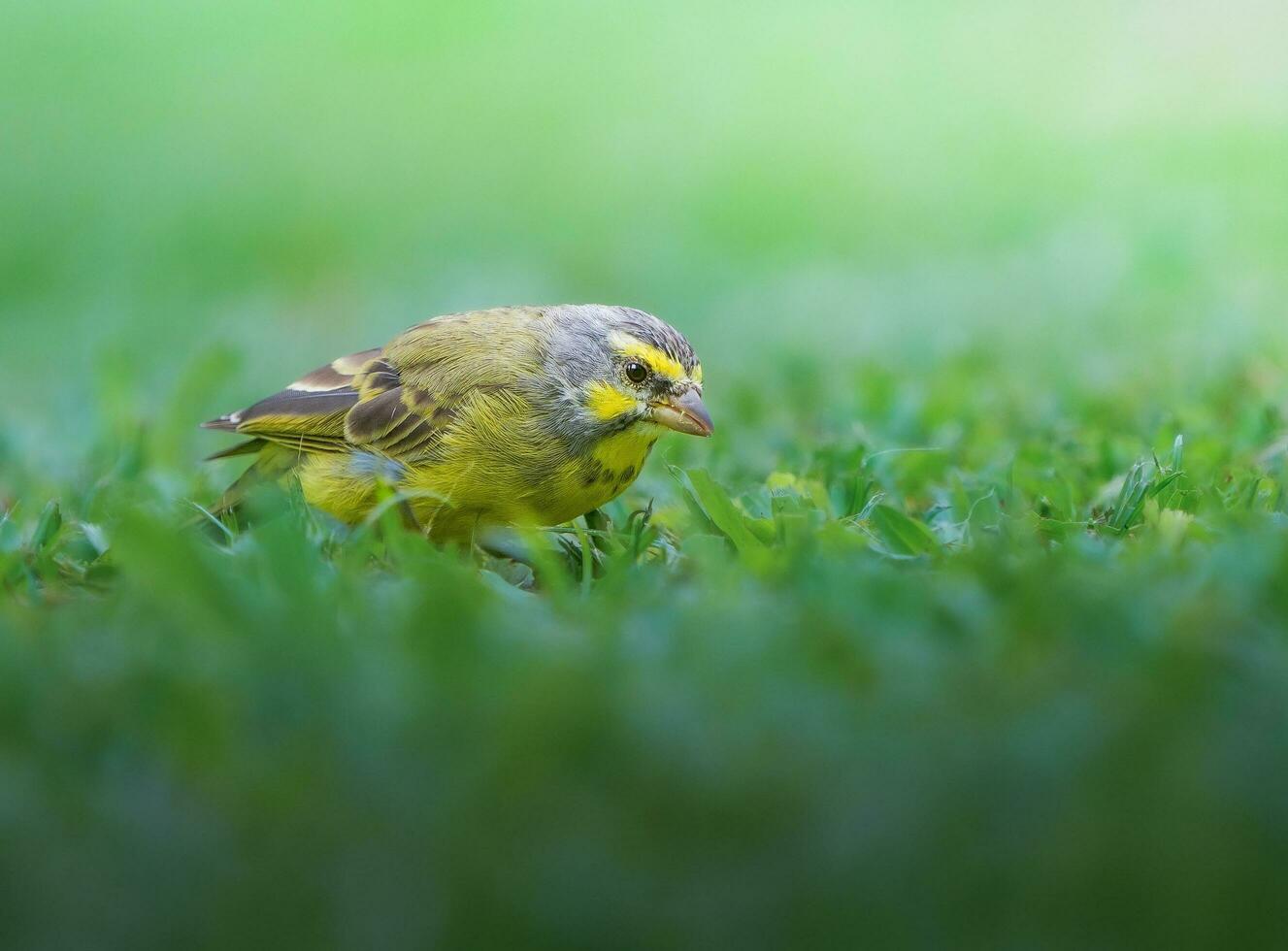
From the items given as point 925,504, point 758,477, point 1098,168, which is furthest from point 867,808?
point 1098,168

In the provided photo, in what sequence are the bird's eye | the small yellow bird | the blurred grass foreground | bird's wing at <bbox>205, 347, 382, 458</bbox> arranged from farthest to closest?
bird's wing at <bbox>205, 347, 382, 458</bbox> < the bird's eye < the small yellow bird < the blurred grass foreground

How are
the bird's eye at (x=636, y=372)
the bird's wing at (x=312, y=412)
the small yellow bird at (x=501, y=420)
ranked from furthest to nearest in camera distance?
the bird's wing at (x=312, y=412)
the bird's eye at (x=636, y=372)
the small yellow bird at (x=501, y=420)

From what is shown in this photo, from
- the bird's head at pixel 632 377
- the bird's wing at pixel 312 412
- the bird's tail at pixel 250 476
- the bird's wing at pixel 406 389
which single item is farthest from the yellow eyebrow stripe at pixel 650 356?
the bird's tail at pixel 250 476

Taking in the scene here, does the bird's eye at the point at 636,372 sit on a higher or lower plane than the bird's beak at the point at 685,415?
higher

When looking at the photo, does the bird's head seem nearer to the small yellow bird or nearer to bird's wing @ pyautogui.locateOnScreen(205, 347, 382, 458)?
the small yellow bird

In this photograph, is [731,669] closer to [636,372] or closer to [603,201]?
[636,372]

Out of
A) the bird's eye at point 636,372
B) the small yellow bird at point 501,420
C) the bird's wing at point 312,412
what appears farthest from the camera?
the bird's wing at point 312,412

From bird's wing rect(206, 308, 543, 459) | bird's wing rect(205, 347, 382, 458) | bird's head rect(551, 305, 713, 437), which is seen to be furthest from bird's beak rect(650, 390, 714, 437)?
bird's wing rect(205, 347, 382, 458)

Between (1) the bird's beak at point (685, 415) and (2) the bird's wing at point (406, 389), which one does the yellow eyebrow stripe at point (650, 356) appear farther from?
(2) the bird's wing at point (406, 389)

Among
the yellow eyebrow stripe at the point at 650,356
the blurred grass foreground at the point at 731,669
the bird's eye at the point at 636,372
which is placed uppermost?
the yellow eyebrow stripe at the point at 650,356
